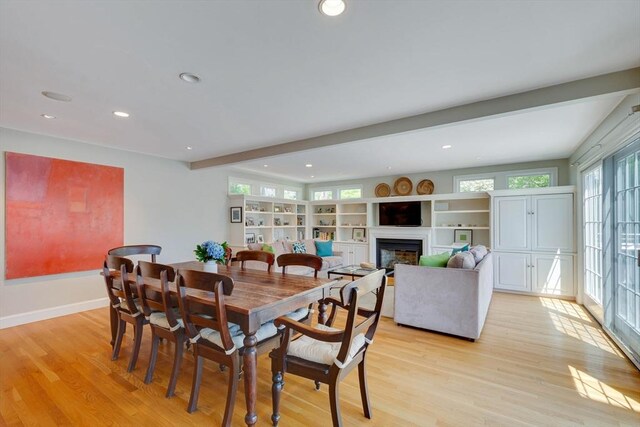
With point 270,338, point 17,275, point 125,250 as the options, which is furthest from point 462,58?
point 17,275

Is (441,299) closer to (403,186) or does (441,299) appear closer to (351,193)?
(403,186)

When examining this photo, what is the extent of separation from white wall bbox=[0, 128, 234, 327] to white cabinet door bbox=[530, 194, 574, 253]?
5899 millimetres

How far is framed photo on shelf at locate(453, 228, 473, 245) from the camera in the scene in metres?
6.16

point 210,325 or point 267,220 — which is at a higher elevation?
point 267,220

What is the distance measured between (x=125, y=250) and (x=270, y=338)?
2.13 meters

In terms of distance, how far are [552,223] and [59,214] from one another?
24.6 ft

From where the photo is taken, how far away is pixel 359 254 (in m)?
7.34

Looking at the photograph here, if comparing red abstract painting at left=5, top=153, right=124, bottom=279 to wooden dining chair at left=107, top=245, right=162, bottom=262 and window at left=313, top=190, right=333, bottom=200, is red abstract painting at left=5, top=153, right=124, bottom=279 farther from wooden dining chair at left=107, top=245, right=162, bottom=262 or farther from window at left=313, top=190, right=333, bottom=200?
window at left=313, top=190, right=333, bottom=200

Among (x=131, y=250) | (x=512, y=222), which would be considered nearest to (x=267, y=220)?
(x=131, y=250)

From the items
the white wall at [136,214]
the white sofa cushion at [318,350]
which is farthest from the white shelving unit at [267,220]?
the white sofa cushion at [318,350]

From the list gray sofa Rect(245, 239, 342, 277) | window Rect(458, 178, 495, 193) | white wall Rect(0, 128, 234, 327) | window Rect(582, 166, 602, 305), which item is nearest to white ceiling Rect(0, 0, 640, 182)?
white wall Rect(0, 128, 234, 327)

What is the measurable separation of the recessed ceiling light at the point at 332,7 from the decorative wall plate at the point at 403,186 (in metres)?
5.66

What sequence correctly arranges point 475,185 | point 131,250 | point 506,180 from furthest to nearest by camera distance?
point 475,185, point 506,180, point 131,250

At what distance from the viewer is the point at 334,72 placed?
7.24 feet
